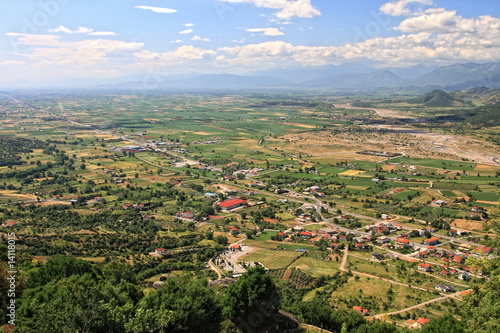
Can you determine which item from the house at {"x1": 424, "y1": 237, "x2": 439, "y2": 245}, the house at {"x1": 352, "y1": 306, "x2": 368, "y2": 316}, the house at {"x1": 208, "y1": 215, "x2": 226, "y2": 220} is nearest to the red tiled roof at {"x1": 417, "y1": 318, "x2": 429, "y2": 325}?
the house at {"x1": 352, "y1": 306, "x2": 368, "y2": 316}

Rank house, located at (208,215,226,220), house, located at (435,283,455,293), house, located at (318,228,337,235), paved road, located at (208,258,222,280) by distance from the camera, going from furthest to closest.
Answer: house, located at (208,215,226,220) < house, located at (318,228,337,235) < paved road, located at (208,258,222,280) < house, located at (435,283,455,293)

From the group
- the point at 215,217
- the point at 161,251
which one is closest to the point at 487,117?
the point at 215,217

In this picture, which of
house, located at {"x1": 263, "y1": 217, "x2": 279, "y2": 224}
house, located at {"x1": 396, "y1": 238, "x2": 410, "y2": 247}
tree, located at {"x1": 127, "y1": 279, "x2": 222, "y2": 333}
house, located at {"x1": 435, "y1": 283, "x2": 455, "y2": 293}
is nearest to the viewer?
tree, located at {"x1": 127, "y1": 279, "x2": 222, "y2": 333}

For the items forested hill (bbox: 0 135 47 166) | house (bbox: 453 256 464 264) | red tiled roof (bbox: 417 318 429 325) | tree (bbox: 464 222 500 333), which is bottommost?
house (bbox: 453 256 464 264)

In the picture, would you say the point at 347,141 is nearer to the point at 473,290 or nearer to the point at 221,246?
the point at 221,246

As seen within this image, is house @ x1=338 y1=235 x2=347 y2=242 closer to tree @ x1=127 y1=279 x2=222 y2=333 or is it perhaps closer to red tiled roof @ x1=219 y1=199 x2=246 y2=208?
red tiled roof @ x1=219 y1=199 x2=246 y2=208

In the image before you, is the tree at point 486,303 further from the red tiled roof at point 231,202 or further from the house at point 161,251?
the red tiled roof at point 231,202
